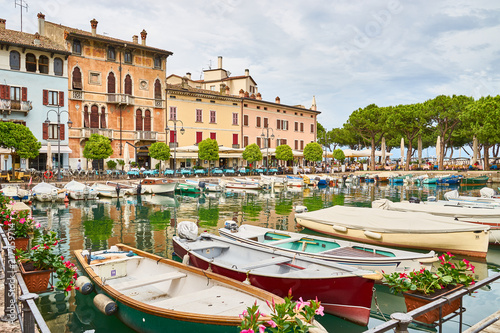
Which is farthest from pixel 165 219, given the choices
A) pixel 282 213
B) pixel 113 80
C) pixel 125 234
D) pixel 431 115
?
pixel 431 115

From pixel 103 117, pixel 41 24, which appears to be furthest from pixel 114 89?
pixel 41 24

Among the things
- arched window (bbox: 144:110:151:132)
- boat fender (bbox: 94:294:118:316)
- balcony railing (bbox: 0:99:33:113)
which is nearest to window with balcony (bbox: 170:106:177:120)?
arched window (bbox: 144:110:151:132)

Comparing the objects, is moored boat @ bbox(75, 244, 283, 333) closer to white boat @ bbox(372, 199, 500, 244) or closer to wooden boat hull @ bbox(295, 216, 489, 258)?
wooden boat hull @ bbox(295, 216, 489, 258)

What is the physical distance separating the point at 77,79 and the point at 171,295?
38.5 meters

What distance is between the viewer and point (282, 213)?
75.3 feet

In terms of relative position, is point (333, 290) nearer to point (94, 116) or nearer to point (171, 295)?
point (171, 295)

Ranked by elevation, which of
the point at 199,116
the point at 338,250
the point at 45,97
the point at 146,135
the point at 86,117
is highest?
the point at 45,97

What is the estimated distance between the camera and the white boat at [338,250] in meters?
9.02

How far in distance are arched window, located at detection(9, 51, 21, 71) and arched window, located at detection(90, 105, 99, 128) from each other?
303 inches

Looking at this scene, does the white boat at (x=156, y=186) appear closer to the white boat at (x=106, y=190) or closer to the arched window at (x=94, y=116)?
the white boat at (x=106, y=190)

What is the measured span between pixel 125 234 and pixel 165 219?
4.13 m

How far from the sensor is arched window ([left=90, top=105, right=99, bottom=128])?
4084cm

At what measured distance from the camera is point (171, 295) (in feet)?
25.3

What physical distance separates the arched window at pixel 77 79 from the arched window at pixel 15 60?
202 inches
